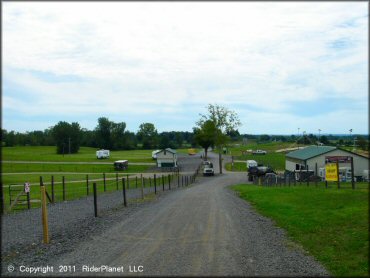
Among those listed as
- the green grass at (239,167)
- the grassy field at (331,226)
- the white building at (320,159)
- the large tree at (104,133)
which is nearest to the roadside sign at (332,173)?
the grassy field at (331,226)

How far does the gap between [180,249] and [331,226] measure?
508 centimetres

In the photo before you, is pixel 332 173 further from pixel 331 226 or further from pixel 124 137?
pixel 124 137

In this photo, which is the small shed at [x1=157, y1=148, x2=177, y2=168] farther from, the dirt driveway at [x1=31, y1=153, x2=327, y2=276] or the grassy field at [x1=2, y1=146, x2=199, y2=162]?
the dirt driveway at [x1=31, y1=153, x2=327, y2=276]

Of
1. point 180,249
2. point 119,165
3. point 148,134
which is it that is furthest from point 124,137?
point 180,249

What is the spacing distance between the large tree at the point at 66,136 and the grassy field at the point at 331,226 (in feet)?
182

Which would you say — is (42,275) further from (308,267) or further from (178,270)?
(308,267)

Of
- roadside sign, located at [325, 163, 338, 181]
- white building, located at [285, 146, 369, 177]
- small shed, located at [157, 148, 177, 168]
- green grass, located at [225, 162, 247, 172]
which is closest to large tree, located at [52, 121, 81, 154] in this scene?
small shed, located at [157, 148, 177, 168]

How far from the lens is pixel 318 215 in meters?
12.9

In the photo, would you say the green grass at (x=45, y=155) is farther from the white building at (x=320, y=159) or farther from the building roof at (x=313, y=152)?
the white building at (x=320, y=159)

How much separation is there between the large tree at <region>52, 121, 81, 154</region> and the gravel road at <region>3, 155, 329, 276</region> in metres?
57.6

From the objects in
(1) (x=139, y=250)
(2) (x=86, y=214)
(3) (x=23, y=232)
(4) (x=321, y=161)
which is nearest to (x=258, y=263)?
(1) (x=139, y=250)

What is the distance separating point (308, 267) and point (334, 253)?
1.25m

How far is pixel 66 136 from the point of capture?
73938 millimetres

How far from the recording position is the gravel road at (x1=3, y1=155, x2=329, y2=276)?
7.09m
